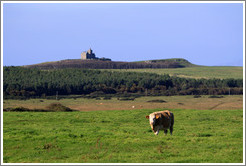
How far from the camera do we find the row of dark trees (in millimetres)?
80250

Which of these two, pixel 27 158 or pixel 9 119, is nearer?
pixel 27 158

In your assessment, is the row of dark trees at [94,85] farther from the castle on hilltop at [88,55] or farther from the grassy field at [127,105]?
the castle on hilltop at [88,55]

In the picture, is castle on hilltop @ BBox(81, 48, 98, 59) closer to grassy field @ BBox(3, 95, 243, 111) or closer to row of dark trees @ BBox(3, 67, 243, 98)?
row of dark trees @ BBox(3, 67, 243, 98)

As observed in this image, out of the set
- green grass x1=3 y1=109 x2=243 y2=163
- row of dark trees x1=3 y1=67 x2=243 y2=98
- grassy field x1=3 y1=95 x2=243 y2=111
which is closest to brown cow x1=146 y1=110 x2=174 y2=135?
green grass x1=3 y1=109 x2=243 y2=163

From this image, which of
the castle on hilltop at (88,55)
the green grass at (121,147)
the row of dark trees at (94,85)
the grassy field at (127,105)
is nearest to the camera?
the green grass at (121,147)

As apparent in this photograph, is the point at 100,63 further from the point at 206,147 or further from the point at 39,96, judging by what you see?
the point at 206,147

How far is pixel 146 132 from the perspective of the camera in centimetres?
2238

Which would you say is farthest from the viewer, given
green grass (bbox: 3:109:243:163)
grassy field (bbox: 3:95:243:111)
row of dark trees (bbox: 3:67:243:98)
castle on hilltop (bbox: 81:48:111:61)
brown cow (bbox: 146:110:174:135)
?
castle on hilltop (bbox: 81:48:111:61)

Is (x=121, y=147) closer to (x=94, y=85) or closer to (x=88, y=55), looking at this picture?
(x=94, y=85)

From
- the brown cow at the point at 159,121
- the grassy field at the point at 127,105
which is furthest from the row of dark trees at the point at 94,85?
the brown cow at the point at 159,121

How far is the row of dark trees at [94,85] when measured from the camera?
80.2 meters

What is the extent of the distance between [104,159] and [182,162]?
2.79 meters

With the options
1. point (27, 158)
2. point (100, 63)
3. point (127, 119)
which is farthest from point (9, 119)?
point (100, 63)

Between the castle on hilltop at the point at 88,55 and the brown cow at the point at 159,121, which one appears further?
the castle on hilltop at the point at 88,55
